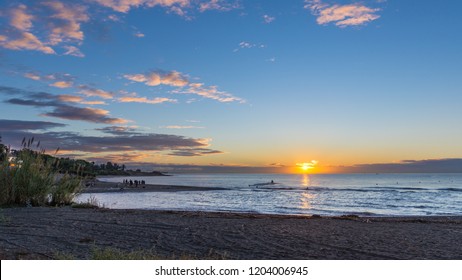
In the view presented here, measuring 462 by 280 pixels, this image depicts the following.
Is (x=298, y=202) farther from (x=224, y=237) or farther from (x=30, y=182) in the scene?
(x=224, y=237)

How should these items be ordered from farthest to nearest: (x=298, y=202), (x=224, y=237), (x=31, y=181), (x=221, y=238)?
1. (x=298, y=202)
2. (x=31, y=181)
3. (x=224, y=237)
4. (x=221, y=238)

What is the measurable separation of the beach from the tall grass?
3.38 meters

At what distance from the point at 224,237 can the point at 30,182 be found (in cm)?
1037

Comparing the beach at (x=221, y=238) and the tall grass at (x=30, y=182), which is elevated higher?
the tall grass at (x=30, y=182)

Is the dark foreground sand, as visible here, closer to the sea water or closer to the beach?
the beach

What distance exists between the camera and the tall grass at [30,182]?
651 inches

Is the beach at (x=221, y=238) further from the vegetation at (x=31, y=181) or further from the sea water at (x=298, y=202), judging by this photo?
the sea water at (x=298, y=202)

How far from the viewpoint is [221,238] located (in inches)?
386

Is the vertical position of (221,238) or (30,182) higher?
(30,182)

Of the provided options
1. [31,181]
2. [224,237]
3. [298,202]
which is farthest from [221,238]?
[298,202]

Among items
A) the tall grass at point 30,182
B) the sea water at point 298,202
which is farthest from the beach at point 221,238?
the sea water at point 298,202
